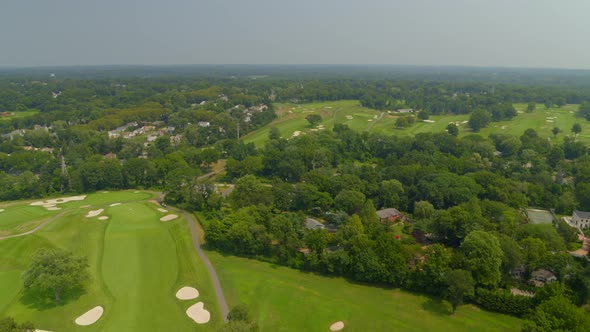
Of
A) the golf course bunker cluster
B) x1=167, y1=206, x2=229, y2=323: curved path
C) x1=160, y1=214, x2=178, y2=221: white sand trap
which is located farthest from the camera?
x1=160, y1=214, x2=178, y2=221: white sand trap

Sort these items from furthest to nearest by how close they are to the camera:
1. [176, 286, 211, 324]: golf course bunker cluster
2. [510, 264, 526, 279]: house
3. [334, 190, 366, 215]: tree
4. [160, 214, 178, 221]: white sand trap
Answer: [160, 214, 178, 221]: white sand trap < [334, 190, 366, 215]: tree < [510, 264, 526, 279]: house < [176, 286, 211, 324]: golf course bunker cluster

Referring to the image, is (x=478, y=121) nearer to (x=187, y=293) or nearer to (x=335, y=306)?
(x=335, y=306)

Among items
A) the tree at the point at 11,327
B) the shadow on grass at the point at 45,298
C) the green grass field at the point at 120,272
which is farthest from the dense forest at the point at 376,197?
the tree at the point at 11,327

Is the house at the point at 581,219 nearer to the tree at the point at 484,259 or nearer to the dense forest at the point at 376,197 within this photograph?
the dense forest at the point at 376,197

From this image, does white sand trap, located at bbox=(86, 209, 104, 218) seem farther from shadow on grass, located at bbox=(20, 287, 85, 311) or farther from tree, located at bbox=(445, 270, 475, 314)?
Result: tree, located at bbox=(445, 270, 475, 314)

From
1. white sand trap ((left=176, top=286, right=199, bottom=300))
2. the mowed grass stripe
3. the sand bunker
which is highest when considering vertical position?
the mowed grass stripe

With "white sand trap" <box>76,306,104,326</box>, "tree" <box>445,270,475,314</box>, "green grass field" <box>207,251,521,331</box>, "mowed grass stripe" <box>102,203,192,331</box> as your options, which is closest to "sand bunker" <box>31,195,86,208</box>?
"mowed grass stripe" <box>102,203,192,331</box>
